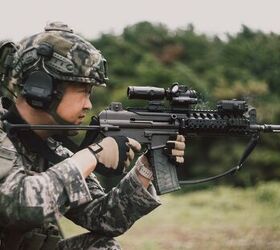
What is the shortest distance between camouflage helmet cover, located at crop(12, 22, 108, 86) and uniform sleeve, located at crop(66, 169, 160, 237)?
0.67 metres

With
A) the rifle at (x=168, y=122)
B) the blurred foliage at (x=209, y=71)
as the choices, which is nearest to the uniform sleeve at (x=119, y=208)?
the rifle at (x=168, y=122)

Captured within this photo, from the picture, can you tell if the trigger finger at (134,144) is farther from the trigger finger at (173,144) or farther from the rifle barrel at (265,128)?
the rifle barrel at (265,128)

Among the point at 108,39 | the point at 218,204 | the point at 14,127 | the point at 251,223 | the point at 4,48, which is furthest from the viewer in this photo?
the point at 108,39

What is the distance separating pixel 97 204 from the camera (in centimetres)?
488

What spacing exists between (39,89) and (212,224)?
514 cm

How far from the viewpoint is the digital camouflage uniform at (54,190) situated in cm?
407

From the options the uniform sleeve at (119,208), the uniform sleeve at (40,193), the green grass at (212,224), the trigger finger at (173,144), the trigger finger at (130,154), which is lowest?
the green grass at (212,224)

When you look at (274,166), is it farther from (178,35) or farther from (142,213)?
(142,213)

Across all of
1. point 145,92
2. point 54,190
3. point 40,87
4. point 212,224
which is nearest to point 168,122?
point 145,92

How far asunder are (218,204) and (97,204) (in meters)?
6.18

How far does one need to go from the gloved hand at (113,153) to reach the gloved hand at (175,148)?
0.30 meters

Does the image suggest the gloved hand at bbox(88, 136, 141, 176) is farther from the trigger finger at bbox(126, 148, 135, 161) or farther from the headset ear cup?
the headset ear cup

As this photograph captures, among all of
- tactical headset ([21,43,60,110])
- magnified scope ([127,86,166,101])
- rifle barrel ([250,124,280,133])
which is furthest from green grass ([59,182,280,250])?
tactical headset ([21,43,60,110])

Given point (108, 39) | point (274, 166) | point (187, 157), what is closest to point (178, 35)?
point (108, 39)
